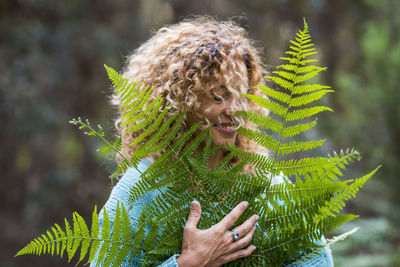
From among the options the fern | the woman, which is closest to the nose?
the woman

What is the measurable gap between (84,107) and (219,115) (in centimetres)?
662

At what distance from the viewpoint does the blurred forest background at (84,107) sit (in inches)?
202

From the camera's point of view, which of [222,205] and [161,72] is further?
[161,72]

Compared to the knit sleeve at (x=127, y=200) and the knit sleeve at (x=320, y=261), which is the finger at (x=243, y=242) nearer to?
the knit sleeve at (x=320, y=261)

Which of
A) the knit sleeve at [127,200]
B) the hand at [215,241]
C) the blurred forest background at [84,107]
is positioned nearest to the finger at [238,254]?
the hand at [215,241]

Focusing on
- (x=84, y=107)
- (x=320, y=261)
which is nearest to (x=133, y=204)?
(x=320, y=261)

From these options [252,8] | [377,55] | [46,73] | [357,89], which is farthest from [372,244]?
[46,73]

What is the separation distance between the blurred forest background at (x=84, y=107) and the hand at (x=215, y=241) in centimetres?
421

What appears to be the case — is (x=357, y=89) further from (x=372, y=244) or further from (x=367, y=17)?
(x=367, y=17)

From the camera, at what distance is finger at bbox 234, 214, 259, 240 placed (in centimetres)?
124

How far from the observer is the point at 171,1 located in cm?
859

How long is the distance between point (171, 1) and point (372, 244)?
19.6 ft

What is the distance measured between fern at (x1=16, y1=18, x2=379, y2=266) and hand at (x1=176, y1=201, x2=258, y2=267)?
4 centimetres

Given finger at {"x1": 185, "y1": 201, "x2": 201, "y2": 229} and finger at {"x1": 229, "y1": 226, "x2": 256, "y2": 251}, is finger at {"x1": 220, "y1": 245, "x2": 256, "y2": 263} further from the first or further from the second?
finger at {"x1": 185, "y1": 201, "x2": 201, "y2": 229}
